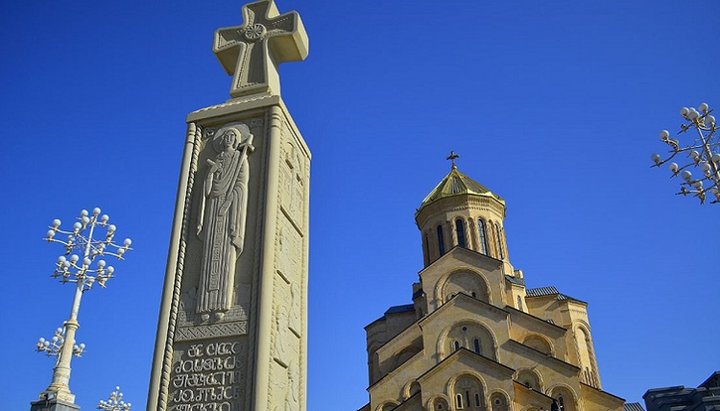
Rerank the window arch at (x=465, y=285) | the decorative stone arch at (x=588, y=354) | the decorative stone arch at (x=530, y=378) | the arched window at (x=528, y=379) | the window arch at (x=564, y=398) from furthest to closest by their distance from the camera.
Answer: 1. the decorative stone arch at (x=588, y=354)
2. the window arch at (x=465, y=285)
3. the arched window at (x=528, y=379)
4. the decorative stone arch at (x=530, y=378)
5. the window arch at (x=564, y=398)

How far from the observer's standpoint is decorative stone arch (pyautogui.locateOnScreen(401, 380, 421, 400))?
24.9 m

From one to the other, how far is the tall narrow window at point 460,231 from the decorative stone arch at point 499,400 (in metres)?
10.6

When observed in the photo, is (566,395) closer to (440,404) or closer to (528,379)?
(528,379)

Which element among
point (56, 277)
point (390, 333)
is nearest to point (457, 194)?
point (390, 333)

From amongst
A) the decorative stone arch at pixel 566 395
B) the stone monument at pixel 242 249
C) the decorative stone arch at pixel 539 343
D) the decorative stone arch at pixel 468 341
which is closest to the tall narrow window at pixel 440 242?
the decorative stone arch at pixel 468 341

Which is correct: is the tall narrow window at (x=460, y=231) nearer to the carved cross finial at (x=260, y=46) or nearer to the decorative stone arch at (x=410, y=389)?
the decorative stone arch at (x=410, y=389)

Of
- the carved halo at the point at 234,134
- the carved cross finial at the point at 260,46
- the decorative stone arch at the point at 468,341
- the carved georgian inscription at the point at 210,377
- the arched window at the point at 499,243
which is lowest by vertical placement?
the carved georgian inscription at the point at 210,377

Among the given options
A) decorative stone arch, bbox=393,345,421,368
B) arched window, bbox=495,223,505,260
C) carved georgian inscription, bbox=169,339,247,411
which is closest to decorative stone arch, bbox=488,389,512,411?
decorative stone arch, bbox=393,345,421,368

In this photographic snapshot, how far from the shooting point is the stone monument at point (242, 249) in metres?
5.25

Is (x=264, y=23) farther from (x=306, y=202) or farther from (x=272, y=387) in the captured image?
(x=272, y=387)

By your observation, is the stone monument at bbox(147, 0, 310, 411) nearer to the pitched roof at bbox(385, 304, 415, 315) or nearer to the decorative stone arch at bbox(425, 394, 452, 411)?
the decorative stone arch at bbox(425, 394, 452, 411)

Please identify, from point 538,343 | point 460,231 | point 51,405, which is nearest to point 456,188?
point 460,231

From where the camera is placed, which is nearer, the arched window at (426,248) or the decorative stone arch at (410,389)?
the decorative stone arch at (410,389)

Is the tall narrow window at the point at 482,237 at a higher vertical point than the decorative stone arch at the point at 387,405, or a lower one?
higher
